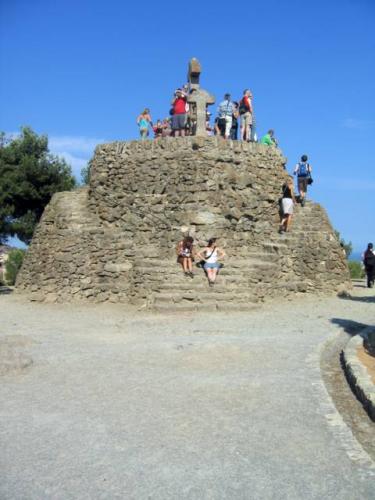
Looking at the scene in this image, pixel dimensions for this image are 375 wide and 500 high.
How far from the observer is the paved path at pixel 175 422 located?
11.4 feet

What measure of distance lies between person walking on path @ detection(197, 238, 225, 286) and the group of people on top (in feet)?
14.2

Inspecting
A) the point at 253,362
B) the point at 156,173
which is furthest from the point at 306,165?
the point at 253,362

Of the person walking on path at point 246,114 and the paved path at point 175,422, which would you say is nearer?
the paved path at point 175,422

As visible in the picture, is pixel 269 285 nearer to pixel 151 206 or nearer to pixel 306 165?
pixel 151 206

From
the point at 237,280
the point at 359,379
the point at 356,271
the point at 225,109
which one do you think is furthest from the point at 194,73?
the point at 356,271

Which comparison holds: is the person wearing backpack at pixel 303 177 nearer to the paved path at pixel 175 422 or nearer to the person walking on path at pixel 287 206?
the person walking on path at pixel 287 206

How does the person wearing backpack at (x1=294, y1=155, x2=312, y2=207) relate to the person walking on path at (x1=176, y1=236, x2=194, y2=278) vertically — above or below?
above

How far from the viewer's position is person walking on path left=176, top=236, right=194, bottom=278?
44.4ft

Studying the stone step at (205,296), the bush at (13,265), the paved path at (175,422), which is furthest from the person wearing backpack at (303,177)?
the bush at (13,265)

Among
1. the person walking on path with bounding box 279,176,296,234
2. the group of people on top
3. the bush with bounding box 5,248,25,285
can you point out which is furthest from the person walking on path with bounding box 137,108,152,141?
the bush with bounding box 5,248,25,285

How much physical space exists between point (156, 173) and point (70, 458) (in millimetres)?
12124

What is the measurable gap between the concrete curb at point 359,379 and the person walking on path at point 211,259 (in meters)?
5.70

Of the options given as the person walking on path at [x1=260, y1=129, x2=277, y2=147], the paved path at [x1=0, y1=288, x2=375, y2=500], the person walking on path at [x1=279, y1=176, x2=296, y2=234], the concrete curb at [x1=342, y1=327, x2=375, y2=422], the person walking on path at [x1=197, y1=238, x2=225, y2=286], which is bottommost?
the paved path at [x1=0, y1=288, x2=375, y2=500]

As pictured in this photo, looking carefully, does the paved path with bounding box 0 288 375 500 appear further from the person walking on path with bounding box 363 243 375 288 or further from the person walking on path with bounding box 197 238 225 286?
the person walking on path with bounding box 363 243 375 288
